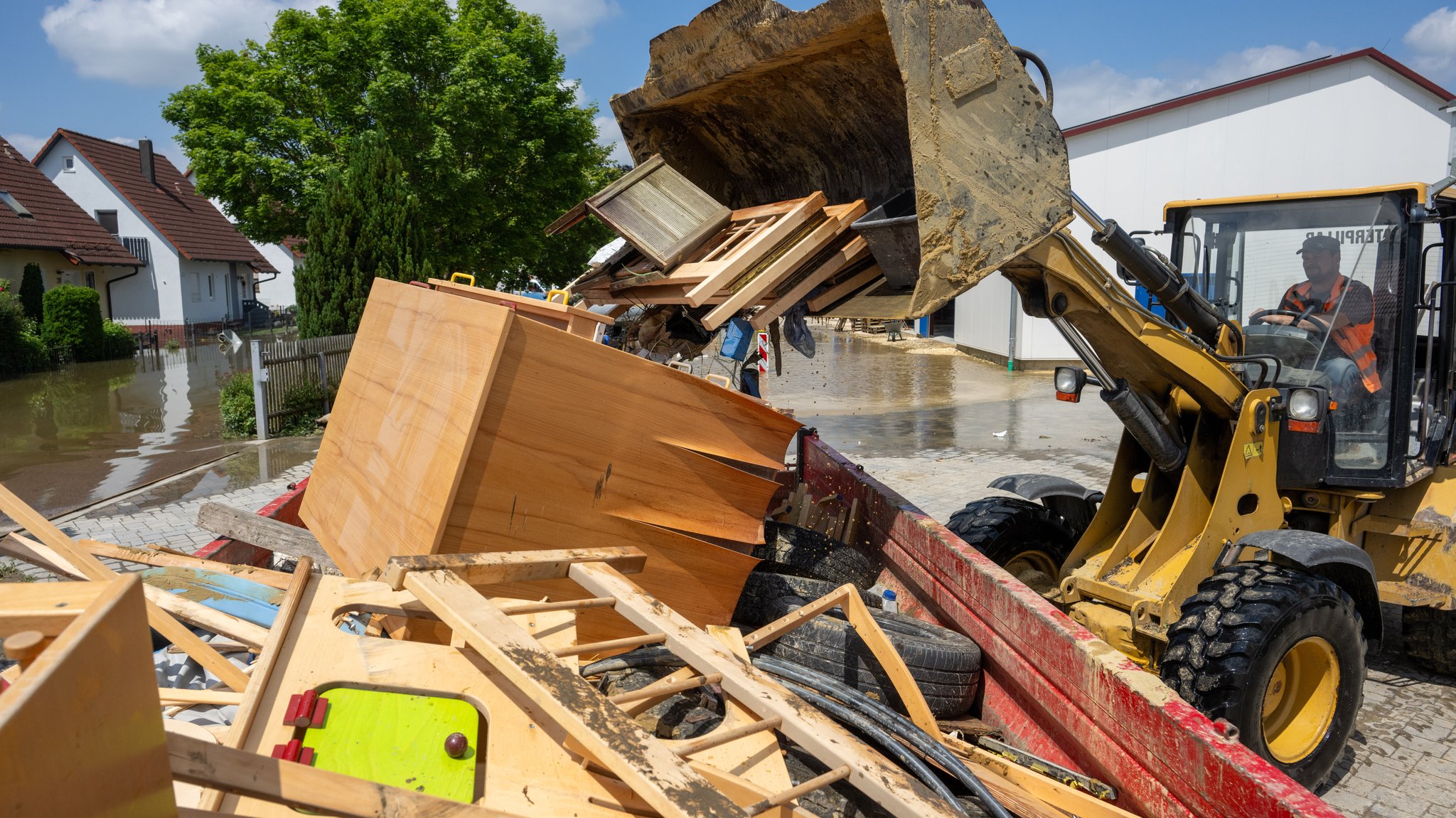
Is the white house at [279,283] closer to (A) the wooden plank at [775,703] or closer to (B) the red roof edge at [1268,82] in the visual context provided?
(B) the red roof edge at [1268,82]

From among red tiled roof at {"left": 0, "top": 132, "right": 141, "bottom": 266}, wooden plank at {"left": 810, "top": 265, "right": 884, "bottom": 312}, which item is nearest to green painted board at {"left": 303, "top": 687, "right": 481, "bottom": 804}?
wooden plank at {"left": 810, "top": 265, "right": 884, "bottom": 312}

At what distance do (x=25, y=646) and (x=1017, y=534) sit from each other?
4.63 m

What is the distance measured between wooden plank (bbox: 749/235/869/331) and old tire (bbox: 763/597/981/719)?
114 cm

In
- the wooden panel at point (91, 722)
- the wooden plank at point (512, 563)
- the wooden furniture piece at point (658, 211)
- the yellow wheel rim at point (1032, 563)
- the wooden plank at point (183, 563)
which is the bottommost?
the yellow wheel rim at point (1032, 563)

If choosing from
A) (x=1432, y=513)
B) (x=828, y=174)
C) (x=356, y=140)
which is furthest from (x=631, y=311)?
(x=356, y=140)

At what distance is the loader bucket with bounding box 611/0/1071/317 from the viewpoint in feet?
10.2

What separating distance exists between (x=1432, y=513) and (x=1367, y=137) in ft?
53.9

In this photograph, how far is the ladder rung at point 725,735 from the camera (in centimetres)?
225

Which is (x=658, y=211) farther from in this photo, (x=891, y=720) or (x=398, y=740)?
(x=398, y=740)

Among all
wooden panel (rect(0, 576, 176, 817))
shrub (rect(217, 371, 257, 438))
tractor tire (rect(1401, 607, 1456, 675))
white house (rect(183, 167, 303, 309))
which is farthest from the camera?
white house (rect(183, 167, 303, 309))

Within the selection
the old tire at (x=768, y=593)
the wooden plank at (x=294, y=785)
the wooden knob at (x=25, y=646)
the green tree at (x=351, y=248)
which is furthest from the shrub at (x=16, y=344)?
the wooden knob at (x=25, y=646)

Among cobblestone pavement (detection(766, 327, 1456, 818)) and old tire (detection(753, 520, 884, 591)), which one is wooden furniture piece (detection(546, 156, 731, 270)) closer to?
old tire (detection(753, 520, 884, 591))

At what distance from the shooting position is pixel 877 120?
167 inches

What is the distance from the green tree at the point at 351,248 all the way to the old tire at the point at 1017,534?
11662 mm
